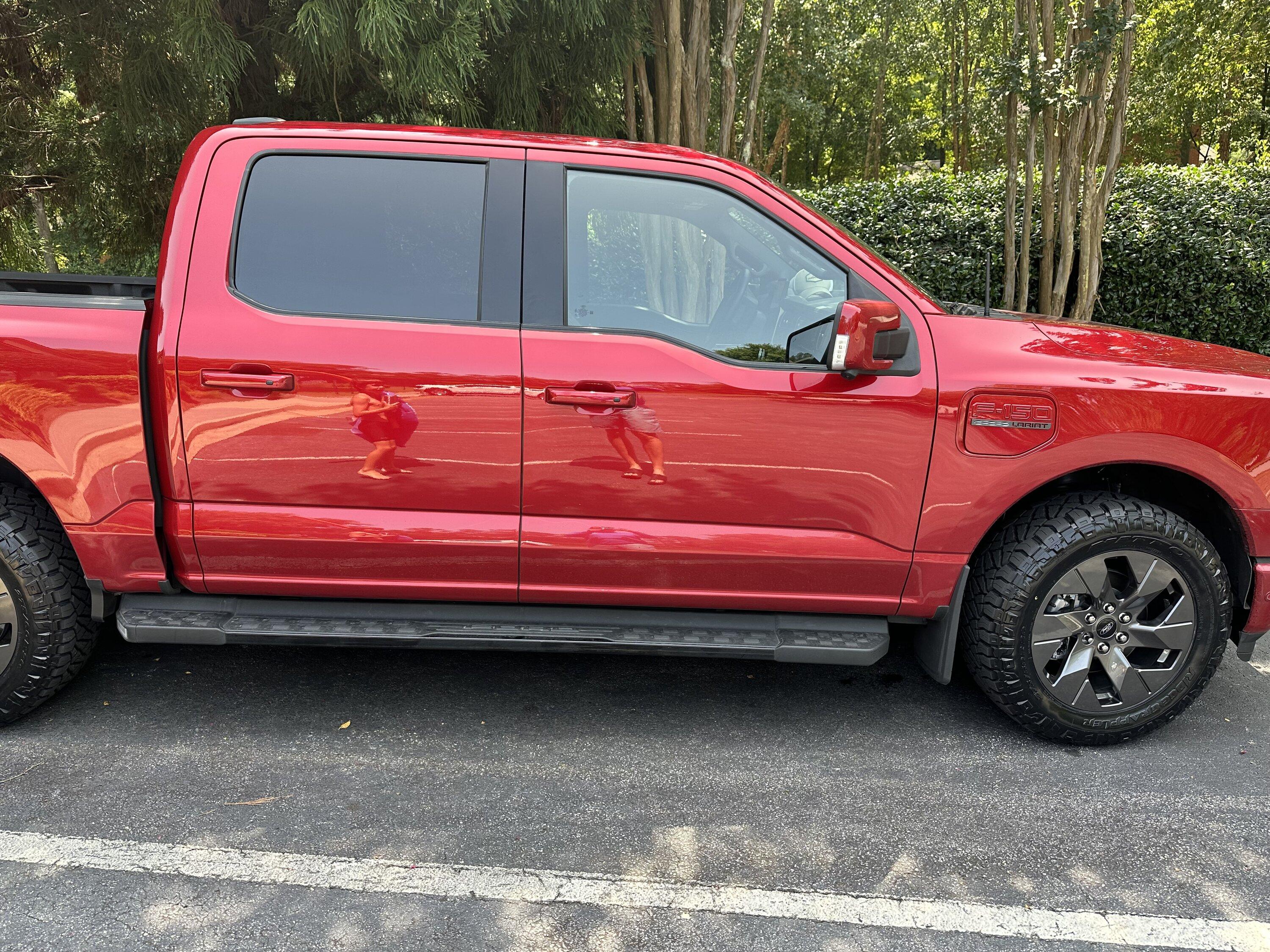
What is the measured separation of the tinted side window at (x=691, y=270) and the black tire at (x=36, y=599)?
1.85 metres

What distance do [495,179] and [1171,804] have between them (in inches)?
114

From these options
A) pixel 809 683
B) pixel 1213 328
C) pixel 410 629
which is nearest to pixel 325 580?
pixel 410 629

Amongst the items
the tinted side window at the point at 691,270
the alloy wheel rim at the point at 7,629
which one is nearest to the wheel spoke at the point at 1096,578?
the tinted side window at the point at 691,270

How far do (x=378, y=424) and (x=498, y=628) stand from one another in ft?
2.52

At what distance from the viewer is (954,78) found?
2306 centimetres

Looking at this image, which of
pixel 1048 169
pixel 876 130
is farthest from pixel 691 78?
pixel 876 130

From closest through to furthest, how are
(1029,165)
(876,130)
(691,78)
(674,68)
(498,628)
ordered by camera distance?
(498,628)
(1029,165)
(674,68)
(691,78)
(876,130)

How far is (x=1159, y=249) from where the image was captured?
7.21m

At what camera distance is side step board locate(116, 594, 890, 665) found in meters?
2.95

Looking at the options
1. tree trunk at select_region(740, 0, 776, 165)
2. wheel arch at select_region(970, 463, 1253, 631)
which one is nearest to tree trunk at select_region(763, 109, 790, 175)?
tree trunk at select_region(740, 0, 776, 165)

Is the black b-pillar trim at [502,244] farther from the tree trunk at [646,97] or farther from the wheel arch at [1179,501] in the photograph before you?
the tree trunk at [646,97]

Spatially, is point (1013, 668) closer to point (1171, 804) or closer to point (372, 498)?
point (1171, 804)

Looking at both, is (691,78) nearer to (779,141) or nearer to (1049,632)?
(1049,632)

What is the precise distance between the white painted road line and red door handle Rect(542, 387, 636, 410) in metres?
1.33
